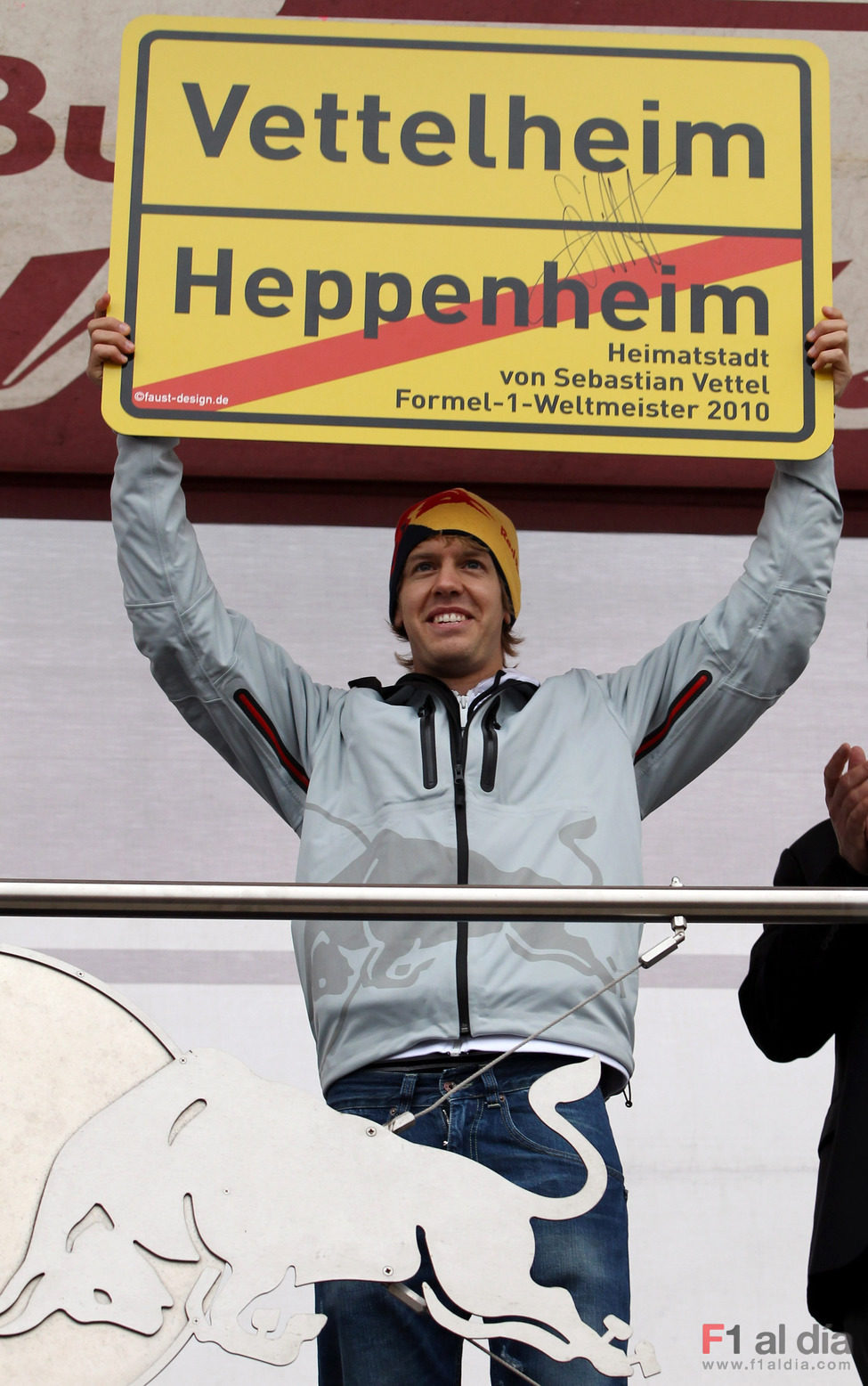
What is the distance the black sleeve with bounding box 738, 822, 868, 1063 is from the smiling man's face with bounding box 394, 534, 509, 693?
0.58 metres

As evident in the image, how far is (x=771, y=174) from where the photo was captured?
2.38 meters

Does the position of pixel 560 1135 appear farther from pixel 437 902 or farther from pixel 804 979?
pixel 804 979

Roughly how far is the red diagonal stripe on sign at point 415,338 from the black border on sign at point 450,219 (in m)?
0.02

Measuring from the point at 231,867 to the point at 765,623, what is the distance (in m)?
1.39

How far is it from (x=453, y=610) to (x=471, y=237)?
0.53 metres

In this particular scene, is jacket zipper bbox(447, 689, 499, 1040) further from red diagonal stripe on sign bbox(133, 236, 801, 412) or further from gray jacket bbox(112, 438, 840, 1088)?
red diagonal stripe on sign bbox(133, 236, 801, 412)

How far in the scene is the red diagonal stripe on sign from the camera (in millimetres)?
2248

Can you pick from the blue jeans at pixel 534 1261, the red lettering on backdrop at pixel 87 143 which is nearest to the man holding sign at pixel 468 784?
the blue jeans at pixel 534 1261

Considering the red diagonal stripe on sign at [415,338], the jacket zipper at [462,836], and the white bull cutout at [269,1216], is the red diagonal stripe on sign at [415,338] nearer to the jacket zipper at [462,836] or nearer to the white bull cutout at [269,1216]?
the jacket zipper at [462,836]

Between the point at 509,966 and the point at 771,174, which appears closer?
the point at 509,966

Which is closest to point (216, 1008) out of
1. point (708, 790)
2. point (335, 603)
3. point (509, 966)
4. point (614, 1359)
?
point (335, 603)

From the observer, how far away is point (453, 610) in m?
2.59

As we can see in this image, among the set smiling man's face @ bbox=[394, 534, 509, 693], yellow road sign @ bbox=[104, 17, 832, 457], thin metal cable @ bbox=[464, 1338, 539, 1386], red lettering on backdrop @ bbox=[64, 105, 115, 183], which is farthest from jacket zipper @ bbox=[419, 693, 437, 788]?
red lettering on backdrop @ bbox=[64, 105, 115, 183]

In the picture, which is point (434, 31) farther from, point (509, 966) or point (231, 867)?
point (231, 867)
